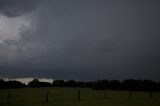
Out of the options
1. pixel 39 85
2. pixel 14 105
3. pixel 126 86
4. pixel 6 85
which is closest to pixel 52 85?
pixel 39 85

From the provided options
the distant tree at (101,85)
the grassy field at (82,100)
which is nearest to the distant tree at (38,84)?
the distant tree at (101,85)

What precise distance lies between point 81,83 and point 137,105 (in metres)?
128

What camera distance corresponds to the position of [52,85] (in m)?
163

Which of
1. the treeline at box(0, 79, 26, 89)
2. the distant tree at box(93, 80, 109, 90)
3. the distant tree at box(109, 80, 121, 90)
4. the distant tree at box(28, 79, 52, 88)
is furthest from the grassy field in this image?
the distant tree at box(28, 79, 52, 88)

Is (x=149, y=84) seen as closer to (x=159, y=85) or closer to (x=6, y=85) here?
(x=159, y=85)

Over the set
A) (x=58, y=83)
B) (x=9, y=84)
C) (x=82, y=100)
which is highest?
(x=58, y=83)

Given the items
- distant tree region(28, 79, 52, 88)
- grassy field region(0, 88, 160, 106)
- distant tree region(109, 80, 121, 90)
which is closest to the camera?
grassy field region(0, 88, 160, 106)

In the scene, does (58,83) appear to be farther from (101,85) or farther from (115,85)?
(115,85)

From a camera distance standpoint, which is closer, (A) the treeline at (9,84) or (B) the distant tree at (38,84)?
(A) the treeline at (9,84)

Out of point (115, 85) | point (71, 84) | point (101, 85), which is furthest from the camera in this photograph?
point (71, 84)

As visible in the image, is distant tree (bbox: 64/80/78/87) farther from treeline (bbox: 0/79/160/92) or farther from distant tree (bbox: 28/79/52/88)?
treeline (bbox: 0/79/160/92)

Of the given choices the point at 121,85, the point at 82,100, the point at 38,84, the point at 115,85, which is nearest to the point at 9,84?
the point at 38,84

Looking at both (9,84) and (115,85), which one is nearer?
(115,85)

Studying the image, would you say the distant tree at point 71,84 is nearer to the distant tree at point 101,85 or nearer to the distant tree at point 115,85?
the distant tree at point 101,85
